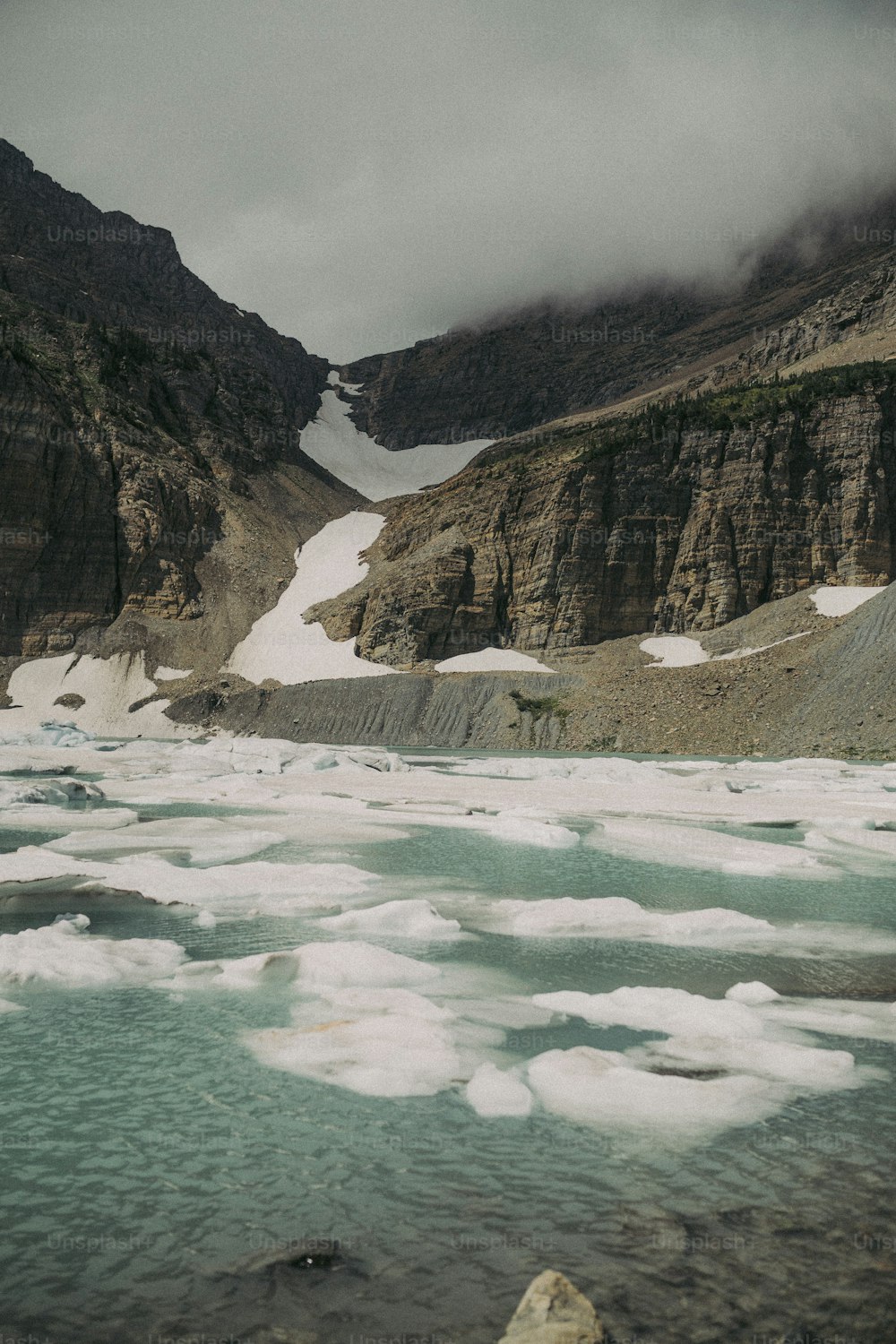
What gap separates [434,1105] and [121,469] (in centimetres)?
10516

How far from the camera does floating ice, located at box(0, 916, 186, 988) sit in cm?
804

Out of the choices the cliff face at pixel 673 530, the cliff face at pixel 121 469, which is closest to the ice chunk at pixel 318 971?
the cliff face at pixel 673 530

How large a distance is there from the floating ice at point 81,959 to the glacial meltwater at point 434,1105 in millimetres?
33

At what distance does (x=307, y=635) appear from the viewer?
302 ft

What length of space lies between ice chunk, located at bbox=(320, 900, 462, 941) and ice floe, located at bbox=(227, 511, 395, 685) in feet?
217

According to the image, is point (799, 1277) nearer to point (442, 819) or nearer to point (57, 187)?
point (442, 819)

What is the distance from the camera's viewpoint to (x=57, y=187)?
16738 cm

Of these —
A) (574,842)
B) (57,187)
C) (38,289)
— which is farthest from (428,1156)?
(57,187)

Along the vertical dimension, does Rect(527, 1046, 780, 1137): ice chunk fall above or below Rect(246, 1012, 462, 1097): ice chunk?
above

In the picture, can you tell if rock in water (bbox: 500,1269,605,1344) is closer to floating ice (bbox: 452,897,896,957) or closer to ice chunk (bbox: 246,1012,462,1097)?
ice chunk (bbox: 246,1012,462,1097)

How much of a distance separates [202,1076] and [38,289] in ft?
509

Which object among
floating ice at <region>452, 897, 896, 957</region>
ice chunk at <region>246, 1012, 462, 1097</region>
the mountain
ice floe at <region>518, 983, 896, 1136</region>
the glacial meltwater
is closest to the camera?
the glacial meltwater

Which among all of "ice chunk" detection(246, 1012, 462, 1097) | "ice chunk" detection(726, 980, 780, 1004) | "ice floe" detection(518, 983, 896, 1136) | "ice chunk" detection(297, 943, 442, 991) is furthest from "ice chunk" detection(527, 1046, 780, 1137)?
"ice chunk" detection(297, 943, 442, 991)

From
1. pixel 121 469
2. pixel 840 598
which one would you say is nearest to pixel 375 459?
pixel 121 469
